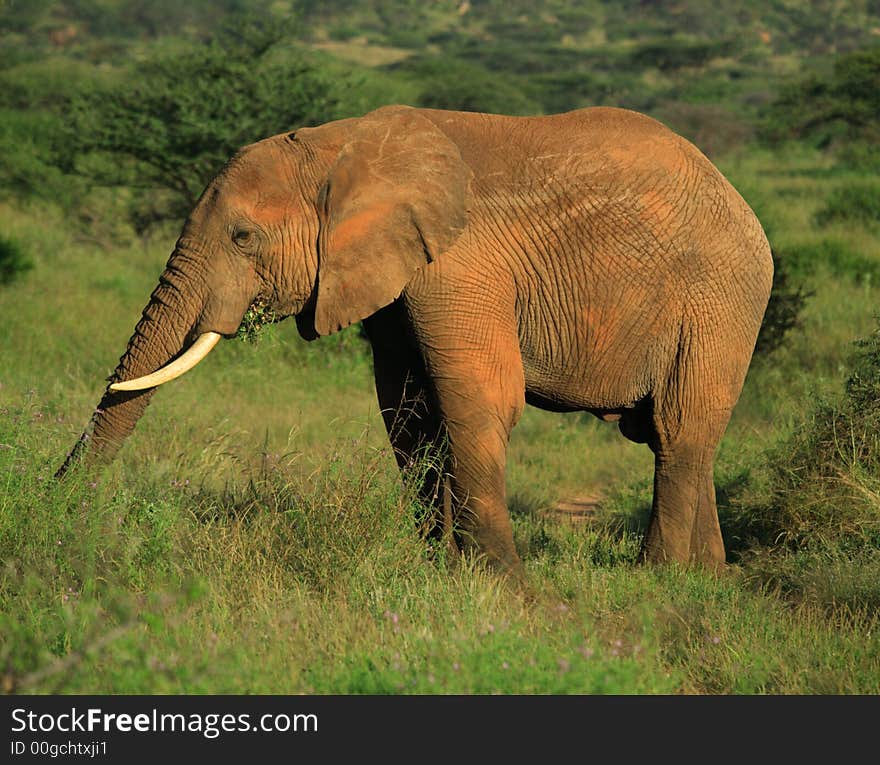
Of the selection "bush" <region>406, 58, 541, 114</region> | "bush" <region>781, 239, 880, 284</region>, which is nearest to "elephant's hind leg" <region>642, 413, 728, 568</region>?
"bush" <region>781, 239, 880, 284</region>

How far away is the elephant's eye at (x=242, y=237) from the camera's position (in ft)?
17.4

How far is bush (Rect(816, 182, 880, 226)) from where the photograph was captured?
659 inches

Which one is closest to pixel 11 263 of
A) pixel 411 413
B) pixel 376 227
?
pixel 411 413

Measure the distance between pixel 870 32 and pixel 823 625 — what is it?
68.6 meters

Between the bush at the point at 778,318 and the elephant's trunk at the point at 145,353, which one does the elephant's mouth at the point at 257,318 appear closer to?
the elephant's trunk at the point at 145,353

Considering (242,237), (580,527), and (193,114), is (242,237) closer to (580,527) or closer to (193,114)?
(580,527)

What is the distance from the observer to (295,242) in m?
5.38

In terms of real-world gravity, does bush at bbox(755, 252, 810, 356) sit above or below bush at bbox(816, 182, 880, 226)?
above

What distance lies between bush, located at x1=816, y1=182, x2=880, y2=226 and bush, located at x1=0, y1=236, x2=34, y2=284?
9.46m

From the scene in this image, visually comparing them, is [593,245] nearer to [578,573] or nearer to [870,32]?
[578,573]

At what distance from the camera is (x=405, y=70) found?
38.9 metres

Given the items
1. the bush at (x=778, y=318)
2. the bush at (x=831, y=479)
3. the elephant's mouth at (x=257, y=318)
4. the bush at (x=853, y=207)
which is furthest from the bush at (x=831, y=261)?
the elephant's mouth at (x=257, y=318)

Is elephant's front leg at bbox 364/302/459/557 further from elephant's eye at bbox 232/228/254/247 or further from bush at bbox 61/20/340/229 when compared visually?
bush at bbox 61/20/340/229
